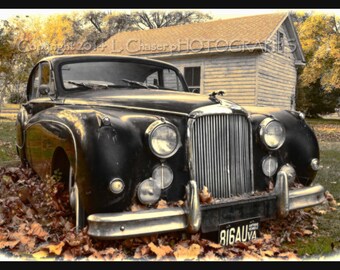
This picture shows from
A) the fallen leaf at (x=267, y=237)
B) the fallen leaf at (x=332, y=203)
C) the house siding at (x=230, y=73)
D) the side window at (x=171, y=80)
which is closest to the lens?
the fallen leaf at (x=267, y=237)

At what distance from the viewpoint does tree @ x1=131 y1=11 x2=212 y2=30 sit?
720 inches

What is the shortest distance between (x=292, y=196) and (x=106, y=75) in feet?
7.68

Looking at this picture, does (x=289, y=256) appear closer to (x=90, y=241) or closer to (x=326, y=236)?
(x=326, y=236)

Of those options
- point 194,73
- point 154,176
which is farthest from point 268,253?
point 194,73

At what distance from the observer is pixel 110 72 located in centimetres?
407

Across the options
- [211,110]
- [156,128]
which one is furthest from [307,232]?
[156,128]

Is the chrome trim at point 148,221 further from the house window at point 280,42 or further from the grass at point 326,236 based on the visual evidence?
the house window at point 280,42

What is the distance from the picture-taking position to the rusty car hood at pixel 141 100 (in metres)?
2.95

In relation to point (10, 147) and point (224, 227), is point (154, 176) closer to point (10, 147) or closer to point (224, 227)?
point (224, 227)

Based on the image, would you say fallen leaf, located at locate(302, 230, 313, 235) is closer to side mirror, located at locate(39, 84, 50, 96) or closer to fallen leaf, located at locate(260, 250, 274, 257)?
fallen leaf, located at locate(260, 250, 274, 257)

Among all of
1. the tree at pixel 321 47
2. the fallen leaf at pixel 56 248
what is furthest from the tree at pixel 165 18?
the fallen leaf at pixel 56 248

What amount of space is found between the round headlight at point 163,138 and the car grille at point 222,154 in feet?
0.52

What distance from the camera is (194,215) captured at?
101 inches

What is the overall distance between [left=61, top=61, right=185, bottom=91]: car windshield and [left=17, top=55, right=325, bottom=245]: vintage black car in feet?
0.43
